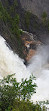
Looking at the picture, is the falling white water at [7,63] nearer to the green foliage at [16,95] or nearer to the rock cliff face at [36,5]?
the green foliage at [16,95]

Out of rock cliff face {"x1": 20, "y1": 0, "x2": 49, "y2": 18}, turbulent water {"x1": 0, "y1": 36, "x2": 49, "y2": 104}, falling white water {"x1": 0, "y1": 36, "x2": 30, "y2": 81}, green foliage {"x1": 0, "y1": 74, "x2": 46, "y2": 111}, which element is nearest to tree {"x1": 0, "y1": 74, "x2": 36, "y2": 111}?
green foliage {"x1": 0, "y1": 74, "x2": 46, "y2": 111}

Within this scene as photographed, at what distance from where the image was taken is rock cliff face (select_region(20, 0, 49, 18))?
33188mm

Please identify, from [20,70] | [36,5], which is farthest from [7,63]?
[36,5]

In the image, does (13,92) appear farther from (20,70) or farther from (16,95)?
(20,70)

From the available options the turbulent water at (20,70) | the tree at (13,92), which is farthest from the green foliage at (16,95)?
the turbulent water at (20,70)

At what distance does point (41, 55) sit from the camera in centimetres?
2361

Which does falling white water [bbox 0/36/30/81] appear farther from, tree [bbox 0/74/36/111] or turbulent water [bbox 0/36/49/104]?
tree [bbox 0/74/36/111]

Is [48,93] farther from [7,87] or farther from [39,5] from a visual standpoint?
[39,5]

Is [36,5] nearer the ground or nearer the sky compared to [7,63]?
nearer the sky

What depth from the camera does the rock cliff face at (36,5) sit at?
3319 cm

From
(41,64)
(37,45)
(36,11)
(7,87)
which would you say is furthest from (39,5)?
(7,87)

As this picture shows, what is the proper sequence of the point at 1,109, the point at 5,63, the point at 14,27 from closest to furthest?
1. the point at 1,109
2. the point at 5,63
3. the point at 14,27

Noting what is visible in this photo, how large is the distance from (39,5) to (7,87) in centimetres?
2933

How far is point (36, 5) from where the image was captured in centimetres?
3366
